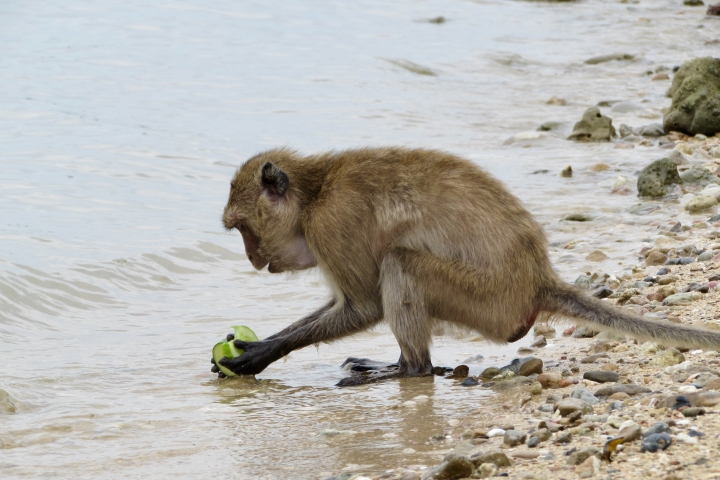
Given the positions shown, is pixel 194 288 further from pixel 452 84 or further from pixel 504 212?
pixel 452 84

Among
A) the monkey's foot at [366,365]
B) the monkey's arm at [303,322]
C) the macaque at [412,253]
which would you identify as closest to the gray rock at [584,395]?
the macaque at [412,253]

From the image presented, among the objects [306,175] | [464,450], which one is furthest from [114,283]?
[464,450]

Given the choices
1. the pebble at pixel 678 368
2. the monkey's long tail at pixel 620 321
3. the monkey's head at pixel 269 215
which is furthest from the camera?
the monkey's head at pixel 269 215

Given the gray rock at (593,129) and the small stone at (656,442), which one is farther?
the gray rock at (593,129)

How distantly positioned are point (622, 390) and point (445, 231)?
152 centimetres

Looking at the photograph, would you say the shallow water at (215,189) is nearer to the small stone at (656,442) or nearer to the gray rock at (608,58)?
the gray rock at (608,58)

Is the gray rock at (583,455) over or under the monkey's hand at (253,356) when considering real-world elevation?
over

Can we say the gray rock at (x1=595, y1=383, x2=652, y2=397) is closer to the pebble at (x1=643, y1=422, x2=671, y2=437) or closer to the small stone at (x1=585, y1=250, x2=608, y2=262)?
the pebble at (x1=643, y1=422, x2=671, y2=437)

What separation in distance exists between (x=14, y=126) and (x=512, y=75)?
10.0 meters

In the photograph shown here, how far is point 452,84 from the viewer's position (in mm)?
18016

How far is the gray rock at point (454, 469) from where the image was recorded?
394 centimetres

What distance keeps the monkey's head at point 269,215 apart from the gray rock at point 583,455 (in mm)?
2991

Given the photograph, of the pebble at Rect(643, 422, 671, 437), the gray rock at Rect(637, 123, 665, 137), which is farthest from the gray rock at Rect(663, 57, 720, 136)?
the pebble at Rect(643, 422, 671, 437)

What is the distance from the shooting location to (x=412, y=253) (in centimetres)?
593
